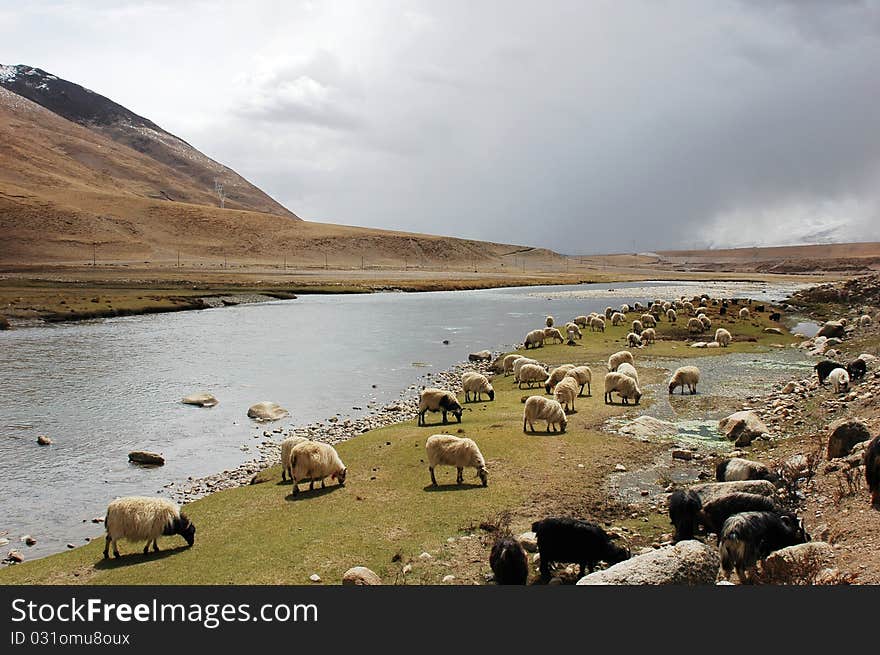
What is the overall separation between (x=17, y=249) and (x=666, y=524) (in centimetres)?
15532

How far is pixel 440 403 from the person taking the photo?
1809cm

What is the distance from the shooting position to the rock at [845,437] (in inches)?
452

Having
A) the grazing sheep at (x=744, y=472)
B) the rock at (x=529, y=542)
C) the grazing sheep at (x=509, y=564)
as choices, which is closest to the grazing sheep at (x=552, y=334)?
the grazing sheep at (x=744, y=472)

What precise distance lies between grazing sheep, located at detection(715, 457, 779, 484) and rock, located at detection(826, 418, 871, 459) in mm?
1426

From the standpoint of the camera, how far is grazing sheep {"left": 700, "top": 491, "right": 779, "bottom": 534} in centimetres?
940

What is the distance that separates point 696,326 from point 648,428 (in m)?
25.5

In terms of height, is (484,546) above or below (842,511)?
below

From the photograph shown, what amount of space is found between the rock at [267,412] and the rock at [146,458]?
4.81 m

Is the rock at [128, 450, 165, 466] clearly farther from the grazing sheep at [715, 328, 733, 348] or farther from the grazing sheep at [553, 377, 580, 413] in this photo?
the grazing sheep at [715, 328, 733, 348]

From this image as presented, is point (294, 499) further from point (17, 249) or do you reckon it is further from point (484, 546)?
point (17, 249)

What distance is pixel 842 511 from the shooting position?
9.36 metres

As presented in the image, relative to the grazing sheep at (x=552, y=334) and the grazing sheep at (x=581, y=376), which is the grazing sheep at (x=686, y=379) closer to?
the grazing sheep at (x=581, y=376)

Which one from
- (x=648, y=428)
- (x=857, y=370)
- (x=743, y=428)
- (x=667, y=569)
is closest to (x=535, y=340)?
(x=857, y=370)

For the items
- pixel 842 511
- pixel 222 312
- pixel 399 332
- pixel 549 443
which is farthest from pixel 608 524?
pixel 222 312
